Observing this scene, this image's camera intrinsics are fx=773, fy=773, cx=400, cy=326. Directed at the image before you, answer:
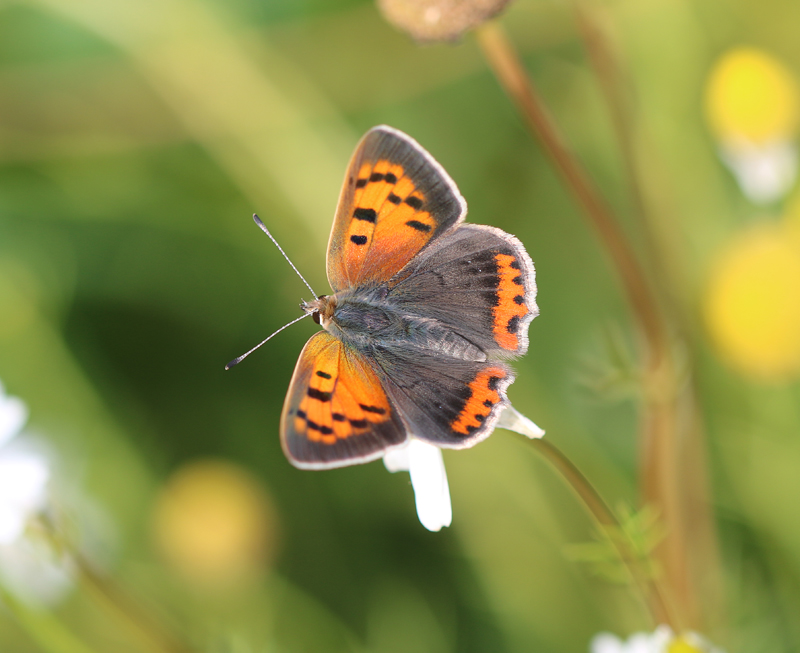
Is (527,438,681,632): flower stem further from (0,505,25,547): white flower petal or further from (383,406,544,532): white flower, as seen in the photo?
(0,505,25,547): white flower petal

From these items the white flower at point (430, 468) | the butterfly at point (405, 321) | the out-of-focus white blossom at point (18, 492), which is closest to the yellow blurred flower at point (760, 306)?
the butterfly at point (405, 321)

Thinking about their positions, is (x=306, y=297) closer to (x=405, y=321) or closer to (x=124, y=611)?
(x=405, y=321)

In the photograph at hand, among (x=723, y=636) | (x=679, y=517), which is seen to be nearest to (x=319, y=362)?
(x=679, y=517)

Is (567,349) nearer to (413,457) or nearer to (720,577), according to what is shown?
(720,577)

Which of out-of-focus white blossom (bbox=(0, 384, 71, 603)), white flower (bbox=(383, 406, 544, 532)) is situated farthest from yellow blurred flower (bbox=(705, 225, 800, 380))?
out-of-focus white blossom (bbox=(0, 384, 71, 603))

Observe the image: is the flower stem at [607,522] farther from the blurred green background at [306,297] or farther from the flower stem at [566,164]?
the blurred green background at [306,297]

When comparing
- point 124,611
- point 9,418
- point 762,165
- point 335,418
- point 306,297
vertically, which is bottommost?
point 762,165

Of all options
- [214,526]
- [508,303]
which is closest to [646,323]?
[508,303]
